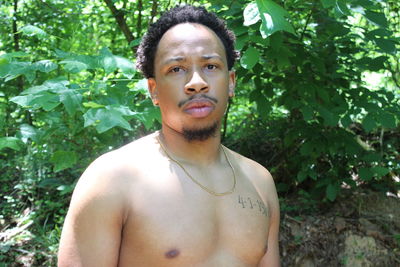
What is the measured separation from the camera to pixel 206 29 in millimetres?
1883

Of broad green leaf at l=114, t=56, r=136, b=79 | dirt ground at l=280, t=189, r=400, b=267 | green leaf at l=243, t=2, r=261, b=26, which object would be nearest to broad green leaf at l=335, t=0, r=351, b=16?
green leaf at l=243, t=2, r=261, b=26

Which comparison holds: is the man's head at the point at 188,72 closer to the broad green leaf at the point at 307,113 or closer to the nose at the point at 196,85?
the nose at the point at 196,85

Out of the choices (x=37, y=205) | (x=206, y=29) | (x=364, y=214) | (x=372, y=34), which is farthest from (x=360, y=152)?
(x=37, y=205)

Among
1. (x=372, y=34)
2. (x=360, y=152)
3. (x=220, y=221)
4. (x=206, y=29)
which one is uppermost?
(x=206, y=29)

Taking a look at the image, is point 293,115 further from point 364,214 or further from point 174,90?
point 174,90

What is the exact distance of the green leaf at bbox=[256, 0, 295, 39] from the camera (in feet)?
6.13

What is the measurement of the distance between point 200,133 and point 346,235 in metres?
2.18

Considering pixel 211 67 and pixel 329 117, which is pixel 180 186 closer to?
pixel 211 67

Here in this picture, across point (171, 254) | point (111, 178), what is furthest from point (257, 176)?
point (111, 178)

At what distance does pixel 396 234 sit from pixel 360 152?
2.13 feet

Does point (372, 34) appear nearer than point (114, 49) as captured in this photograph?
Yes

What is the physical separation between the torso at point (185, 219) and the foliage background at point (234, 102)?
26 centimetres

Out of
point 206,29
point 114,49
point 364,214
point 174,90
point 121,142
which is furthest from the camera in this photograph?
point 114,49

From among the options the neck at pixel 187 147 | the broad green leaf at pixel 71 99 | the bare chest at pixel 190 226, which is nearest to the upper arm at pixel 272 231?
the bare chest at pixel 190 226
